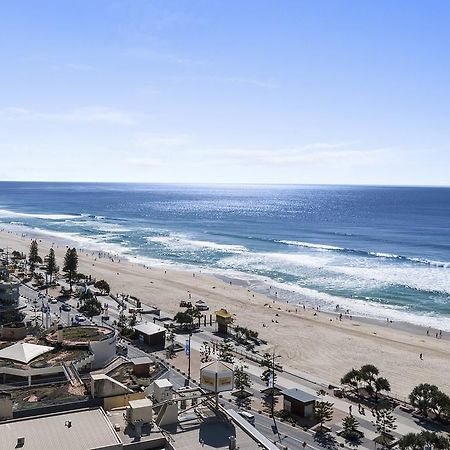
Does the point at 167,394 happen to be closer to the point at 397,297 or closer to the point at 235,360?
the point at 235,360

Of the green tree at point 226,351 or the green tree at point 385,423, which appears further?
the green tree at point 226,351

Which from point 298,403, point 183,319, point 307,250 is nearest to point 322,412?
point 298,403

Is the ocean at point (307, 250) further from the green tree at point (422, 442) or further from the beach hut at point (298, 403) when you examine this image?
the green tree at point (422, 442)

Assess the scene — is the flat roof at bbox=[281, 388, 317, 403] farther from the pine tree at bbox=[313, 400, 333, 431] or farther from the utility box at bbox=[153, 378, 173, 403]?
the utility box at bbox=[153, 378, 173, 403]

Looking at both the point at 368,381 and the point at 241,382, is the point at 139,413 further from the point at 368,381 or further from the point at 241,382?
the point at 368,381

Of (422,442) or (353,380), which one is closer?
(422,442)

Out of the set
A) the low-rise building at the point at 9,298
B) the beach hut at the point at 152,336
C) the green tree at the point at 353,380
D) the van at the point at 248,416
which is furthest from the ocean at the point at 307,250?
the low-rise building at the point at 9,298

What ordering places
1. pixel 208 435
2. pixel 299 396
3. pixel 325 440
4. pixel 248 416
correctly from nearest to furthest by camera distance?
pixel 208 435 < pixel 325 440 < pixel 248 416 < pixel 299 396

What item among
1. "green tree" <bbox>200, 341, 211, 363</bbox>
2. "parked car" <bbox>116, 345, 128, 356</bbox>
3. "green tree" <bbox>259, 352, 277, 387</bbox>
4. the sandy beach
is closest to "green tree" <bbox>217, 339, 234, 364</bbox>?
"green tree" <bbox>200, 341, 211, 363</bbox>
